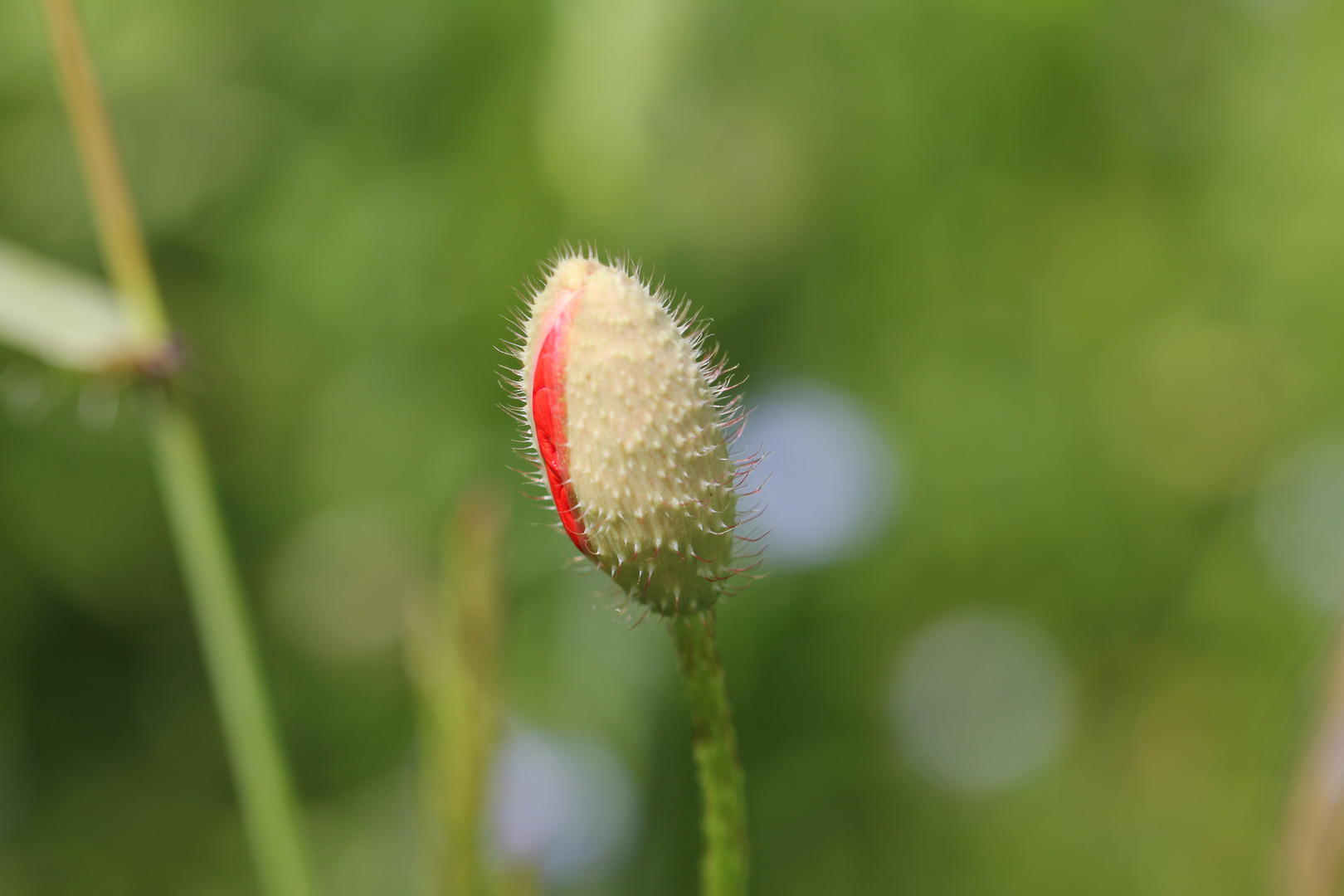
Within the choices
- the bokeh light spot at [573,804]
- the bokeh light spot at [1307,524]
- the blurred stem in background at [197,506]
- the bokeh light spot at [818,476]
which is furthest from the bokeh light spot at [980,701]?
the blurred stem in background at [197,506]

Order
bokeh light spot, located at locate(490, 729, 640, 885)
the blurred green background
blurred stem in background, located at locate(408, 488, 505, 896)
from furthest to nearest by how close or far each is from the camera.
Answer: the blurred green background → bokeh light spot, located at locate(490, 729, 640, 885) → blurred stem in background, located at locate(408, 488, 505, 896)

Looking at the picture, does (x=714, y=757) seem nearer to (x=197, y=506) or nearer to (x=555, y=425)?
(x=555, y=425)

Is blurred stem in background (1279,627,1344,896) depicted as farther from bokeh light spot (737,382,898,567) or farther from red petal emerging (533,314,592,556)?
bokeh light spot (737,382,898,567)

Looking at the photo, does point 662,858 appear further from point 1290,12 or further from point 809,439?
point 1290,12

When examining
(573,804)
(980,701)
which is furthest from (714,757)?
(980,701)

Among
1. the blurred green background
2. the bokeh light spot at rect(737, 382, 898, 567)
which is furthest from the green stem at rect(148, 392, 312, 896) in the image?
the bokeh light spot at rect(737, 382, 898, 567)

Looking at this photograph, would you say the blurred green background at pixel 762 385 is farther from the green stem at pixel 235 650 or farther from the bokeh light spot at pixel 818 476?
the green stem at pixel 235 650

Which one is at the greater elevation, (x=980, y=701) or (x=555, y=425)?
(x=980, y=701)
